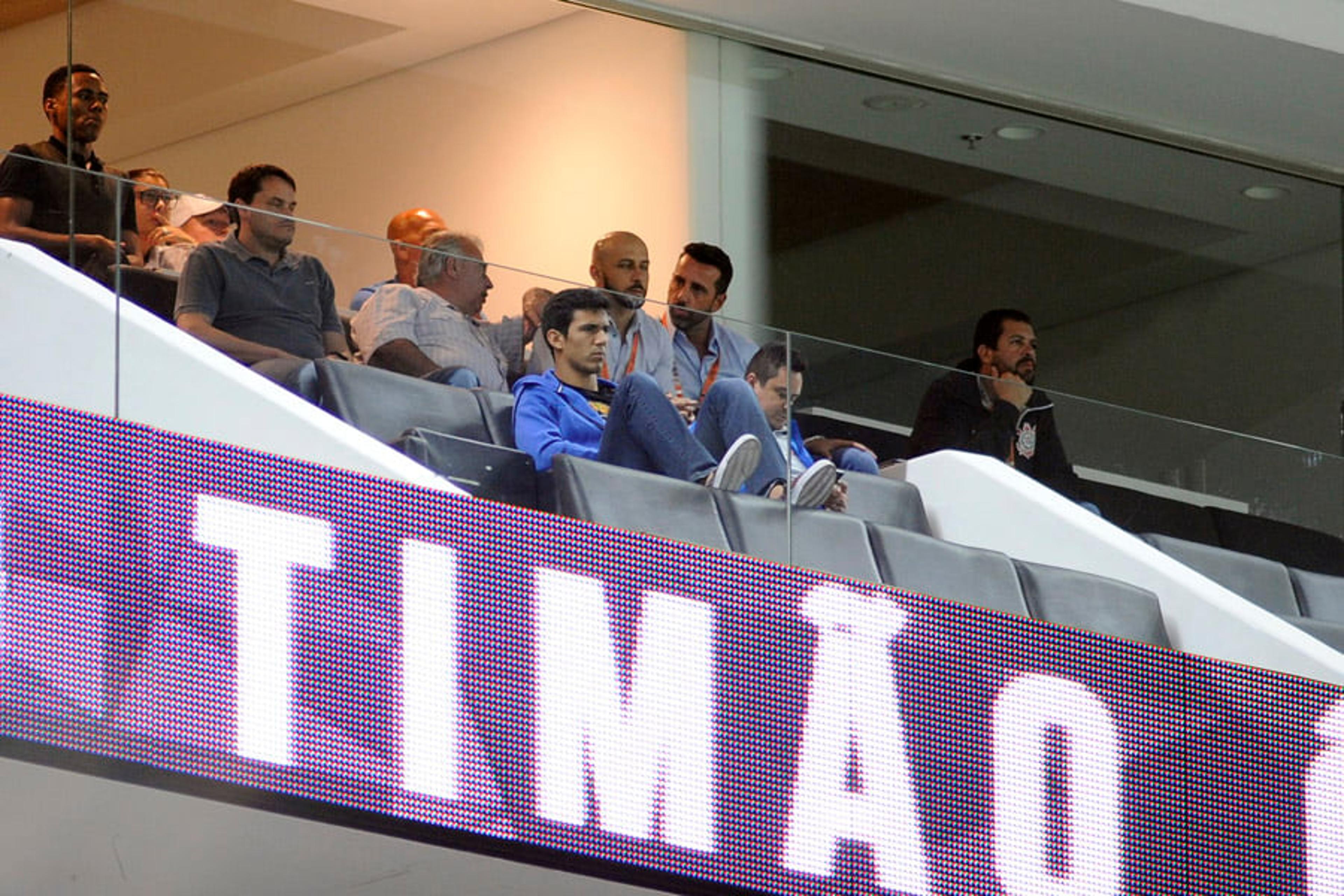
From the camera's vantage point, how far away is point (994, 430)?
18.7 ft

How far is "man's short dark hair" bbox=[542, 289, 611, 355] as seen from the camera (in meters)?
5.12

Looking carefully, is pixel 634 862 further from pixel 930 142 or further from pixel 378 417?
pixel 930 142

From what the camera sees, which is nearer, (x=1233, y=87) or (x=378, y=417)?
(x=378, y=417)

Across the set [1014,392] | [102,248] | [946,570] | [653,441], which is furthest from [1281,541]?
[102,248]

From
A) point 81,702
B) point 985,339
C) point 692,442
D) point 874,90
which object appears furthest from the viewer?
point 874,90

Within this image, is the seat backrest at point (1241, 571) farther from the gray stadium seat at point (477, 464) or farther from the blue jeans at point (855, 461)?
the gray stadium seat at point (477, 464)

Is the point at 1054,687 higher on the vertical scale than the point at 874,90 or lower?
lower

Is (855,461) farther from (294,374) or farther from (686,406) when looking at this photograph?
(294,374)

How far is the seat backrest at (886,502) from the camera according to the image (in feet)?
17.6

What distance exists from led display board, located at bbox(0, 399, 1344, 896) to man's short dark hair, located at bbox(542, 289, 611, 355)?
19.2 inches

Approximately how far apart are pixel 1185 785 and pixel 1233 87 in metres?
4.57

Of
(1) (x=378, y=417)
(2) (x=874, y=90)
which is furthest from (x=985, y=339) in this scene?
(1) (x=378, y=417)

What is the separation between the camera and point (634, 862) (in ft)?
15.4

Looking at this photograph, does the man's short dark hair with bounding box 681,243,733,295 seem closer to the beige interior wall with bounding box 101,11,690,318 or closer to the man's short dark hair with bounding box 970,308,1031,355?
the beige interior wall with bounding box 101,11,690,318
